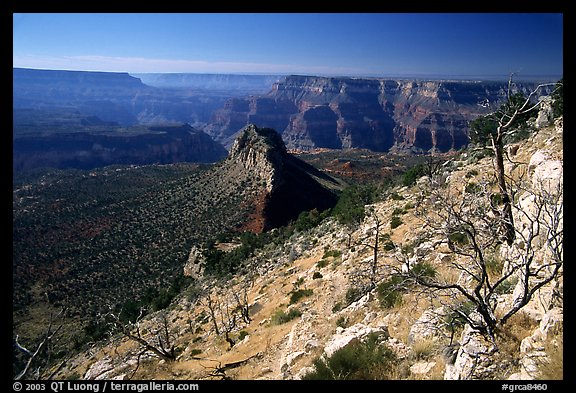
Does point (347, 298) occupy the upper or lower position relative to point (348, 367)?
lower

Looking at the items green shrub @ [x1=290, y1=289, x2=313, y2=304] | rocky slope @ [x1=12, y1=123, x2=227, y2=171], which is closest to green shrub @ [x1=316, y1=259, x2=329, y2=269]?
green shrub @ [x1=290, y1=289, x2=313, y2=304]

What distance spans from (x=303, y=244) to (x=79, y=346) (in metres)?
15.8

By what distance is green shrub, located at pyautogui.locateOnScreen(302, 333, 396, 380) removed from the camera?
617cm

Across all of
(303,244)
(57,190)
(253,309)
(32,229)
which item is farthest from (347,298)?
(57,190)

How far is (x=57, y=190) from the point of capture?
223 feet

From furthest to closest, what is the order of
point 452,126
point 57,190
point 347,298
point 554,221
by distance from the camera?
point 452,126 → point 57,190 → point 347,298 → point 554,221

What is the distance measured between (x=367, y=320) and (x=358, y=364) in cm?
262

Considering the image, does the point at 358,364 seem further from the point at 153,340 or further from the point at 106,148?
the point at 106,148

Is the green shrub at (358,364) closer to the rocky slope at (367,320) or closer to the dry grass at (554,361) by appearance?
the rocky slope at (367,320)

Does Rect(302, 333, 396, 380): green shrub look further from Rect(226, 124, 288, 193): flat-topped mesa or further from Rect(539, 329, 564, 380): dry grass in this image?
Rect(226, 124, 288, 193): flat-topped mesa

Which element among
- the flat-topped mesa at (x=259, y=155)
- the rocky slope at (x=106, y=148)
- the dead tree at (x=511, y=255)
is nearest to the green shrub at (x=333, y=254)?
the dead tree at (x=511, y=255)

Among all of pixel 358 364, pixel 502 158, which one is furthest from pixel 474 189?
pixel 358 364

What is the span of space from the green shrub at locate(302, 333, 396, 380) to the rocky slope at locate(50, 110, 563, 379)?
18 centimetres
